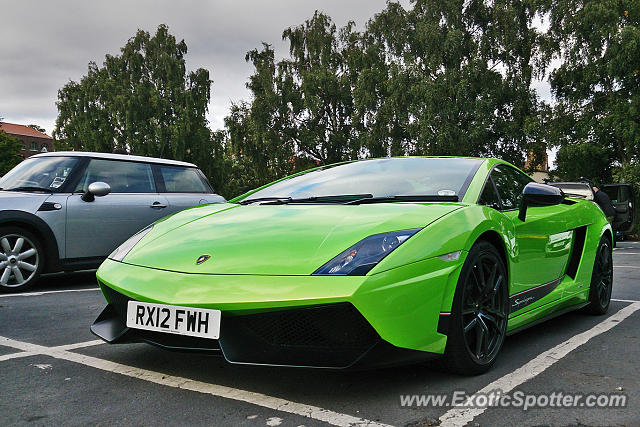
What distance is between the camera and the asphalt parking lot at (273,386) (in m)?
2.49

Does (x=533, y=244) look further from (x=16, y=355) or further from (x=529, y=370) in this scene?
(x=16, y=355)

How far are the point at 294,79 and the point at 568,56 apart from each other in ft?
51.1

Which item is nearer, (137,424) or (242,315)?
(137,424)

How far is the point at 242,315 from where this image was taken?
260 centimetres

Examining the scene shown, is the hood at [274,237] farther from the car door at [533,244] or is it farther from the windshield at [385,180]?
the car door at [533,244]

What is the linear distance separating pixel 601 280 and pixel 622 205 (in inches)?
713

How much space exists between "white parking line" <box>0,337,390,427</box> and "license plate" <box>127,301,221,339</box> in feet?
1.11

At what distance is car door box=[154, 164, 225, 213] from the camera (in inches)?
297

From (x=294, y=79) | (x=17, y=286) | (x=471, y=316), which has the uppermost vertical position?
(x=294, y=79)

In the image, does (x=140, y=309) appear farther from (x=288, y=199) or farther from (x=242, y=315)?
(x=288, y=199)

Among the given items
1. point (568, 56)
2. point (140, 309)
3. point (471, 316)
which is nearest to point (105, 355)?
point (140, 309)

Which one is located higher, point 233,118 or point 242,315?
point 233,118

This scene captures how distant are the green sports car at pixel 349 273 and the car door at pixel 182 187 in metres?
3.74

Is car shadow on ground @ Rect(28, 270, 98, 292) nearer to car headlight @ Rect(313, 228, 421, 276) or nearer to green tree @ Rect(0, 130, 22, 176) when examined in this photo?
car headlight @ Rect(313, 228, 421, 276)
